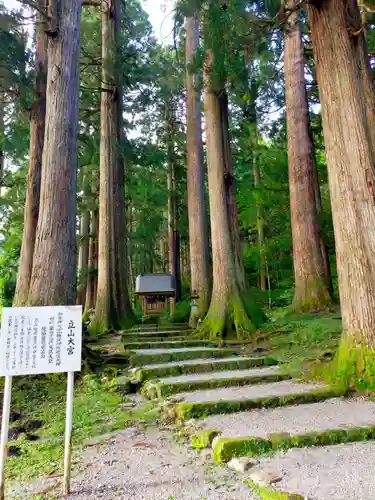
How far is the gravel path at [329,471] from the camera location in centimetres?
203

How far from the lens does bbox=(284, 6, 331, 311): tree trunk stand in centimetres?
794

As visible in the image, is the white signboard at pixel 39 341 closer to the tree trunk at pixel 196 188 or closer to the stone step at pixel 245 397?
the stone step at pixel 245 397

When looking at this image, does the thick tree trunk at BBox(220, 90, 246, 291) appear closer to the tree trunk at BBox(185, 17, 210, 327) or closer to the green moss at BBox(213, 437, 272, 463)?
the tree trunk at BBox(185, 17, 210, 327)

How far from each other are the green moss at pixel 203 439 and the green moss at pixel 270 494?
713mm

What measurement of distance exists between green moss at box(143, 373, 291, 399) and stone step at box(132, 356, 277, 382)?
1.49 ft

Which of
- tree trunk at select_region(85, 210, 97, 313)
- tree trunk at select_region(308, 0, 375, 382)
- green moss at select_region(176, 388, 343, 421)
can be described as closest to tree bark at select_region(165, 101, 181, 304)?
tree trunk at select_region(85, 210, 97, 313)

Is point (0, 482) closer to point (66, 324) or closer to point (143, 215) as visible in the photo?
point (66, 324)

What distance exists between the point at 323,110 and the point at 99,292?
722 cm

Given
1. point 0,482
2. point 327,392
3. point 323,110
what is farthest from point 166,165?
point 0,482

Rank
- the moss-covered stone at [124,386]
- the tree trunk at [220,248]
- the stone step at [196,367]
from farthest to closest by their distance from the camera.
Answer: the tree trunk at [220,248] < the stone step at [196,367] < the moss-covered stone at [124,386]

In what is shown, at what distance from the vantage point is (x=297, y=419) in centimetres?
323

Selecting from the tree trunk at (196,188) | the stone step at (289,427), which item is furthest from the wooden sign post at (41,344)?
the tree trunk at (196,188)

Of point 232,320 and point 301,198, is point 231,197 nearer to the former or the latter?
point 301,198

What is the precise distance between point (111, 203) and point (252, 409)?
7.92 metres
